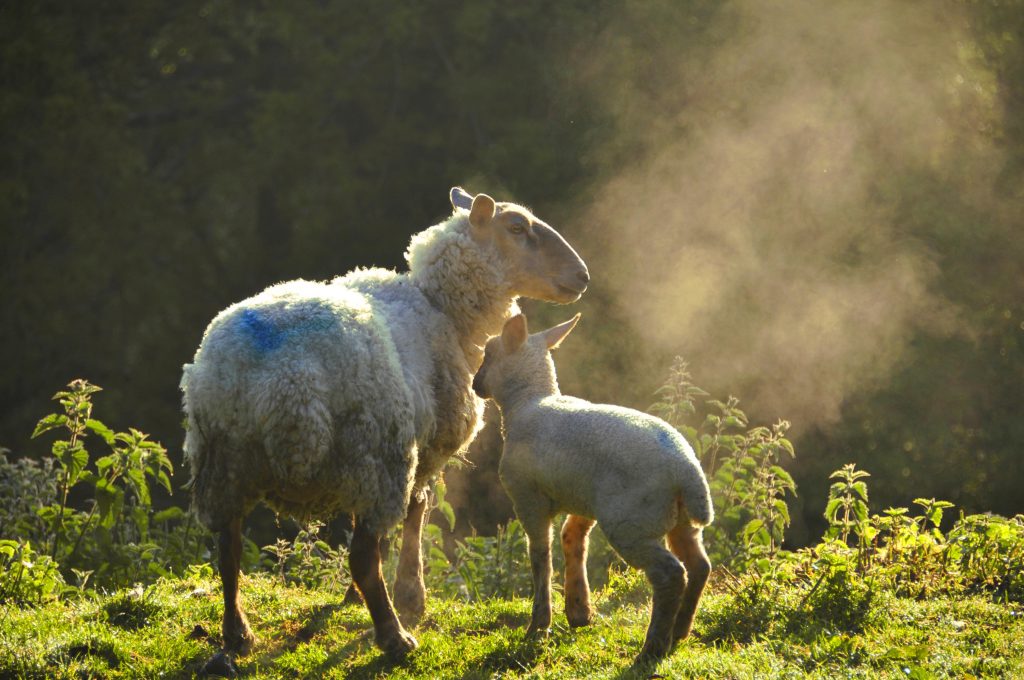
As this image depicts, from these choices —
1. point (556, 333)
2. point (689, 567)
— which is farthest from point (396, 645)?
point (556, 333)

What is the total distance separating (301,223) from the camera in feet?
48.0

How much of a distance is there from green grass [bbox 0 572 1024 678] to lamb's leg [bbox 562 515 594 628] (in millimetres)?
84

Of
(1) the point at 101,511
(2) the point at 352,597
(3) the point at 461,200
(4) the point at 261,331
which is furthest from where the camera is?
(3) the point at 461,200

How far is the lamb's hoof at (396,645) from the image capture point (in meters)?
5.46

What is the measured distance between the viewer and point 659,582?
5.09 m

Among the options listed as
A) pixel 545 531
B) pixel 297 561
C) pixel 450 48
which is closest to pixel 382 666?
pixel 545 531

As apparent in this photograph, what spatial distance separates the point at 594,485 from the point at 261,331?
1.56 m

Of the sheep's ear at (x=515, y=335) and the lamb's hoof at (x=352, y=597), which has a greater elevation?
the sheep's ear at (x=515, y=335)

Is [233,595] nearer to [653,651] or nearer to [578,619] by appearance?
[578,619]

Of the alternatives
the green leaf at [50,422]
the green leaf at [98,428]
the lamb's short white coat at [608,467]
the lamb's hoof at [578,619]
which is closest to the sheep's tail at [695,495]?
the lamb's short white coat at [608,467]

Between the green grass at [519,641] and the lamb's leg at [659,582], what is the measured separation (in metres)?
0.11

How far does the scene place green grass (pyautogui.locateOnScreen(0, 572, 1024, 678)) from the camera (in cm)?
516

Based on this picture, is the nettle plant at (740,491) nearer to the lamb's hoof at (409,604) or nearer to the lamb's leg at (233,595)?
the lamb's hoof at (409,604)

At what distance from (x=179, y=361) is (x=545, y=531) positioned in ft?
32.5
